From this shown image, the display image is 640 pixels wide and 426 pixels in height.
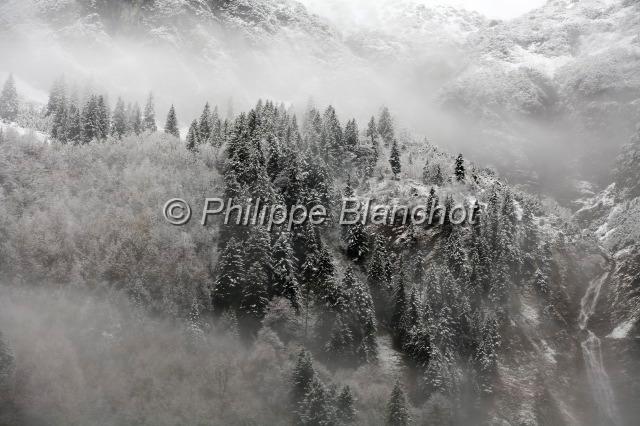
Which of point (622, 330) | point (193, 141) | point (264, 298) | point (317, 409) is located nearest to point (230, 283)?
point (264, 298)

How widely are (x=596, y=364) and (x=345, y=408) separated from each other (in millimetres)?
52509

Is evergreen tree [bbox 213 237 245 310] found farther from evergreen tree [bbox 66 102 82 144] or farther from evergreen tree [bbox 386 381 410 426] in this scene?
evergreen tree [bbox 66 102 82 144]

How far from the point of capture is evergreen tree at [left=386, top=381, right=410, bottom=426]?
7738 centimetres

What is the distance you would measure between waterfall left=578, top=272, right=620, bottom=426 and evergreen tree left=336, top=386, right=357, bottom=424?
45.9 m

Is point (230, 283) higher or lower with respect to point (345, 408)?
higher

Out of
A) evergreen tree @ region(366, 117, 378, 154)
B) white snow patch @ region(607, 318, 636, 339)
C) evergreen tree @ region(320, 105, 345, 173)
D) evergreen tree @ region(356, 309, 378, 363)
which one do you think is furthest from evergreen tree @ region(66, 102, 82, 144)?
white snow patch @ region(607, 318, 636, 339)

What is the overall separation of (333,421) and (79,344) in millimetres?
35634

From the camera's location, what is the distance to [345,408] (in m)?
76.8

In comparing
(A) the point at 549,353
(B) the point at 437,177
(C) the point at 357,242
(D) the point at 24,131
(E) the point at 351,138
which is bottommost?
(A) the point at 549,353

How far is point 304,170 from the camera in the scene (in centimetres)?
10631

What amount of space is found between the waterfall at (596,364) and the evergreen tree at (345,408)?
4586cm

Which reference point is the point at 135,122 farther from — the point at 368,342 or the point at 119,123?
the point at 368,342

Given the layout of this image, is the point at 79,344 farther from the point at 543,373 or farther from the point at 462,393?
the point at 543,373

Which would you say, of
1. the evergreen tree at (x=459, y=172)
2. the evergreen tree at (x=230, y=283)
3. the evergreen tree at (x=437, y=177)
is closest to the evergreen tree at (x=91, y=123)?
the evergreen tree at (x=230, y=283)
